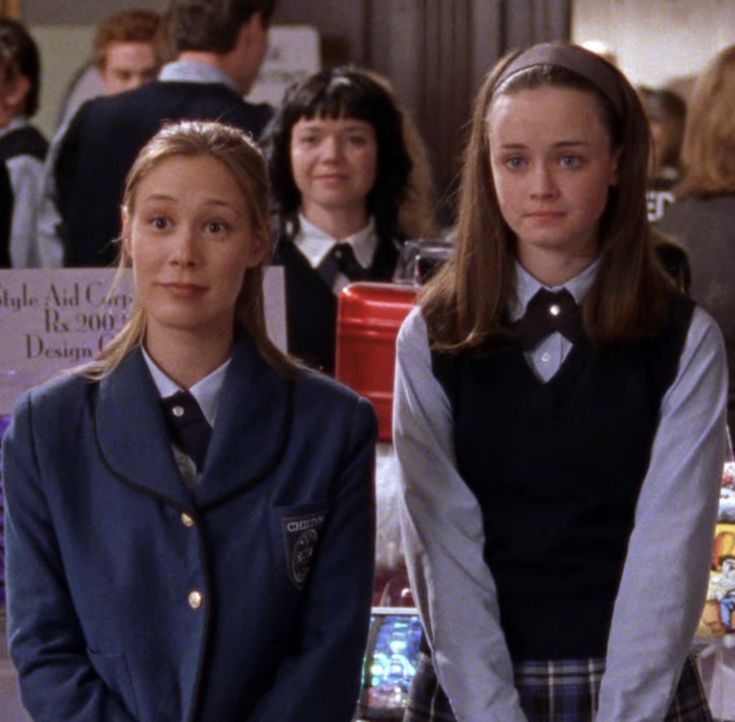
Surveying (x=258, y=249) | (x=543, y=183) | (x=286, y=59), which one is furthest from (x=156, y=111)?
(x=286, y=59)

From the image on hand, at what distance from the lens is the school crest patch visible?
1.83 meters

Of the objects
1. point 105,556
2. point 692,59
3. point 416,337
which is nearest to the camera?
point 105,556

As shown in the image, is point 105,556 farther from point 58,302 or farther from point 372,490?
point 58,302

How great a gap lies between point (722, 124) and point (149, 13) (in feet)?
6.76

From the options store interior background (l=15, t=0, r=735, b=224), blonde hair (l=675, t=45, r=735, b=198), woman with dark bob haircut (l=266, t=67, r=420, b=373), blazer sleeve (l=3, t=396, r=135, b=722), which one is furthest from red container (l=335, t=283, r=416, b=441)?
store interior background (l=15, t=0, r=735, b=224)

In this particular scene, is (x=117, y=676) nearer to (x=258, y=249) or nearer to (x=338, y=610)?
(x=338, y=610)

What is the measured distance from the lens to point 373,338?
2502mm

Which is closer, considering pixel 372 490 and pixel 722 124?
pixel 372 490

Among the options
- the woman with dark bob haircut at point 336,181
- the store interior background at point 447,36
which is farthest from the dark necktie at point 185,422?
the store interior background at point 447,36

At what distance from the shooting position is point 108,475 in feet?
6.07

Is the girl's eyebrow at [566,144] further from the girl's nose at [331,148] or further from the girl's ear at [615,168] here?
the girl's nose at [331,148]

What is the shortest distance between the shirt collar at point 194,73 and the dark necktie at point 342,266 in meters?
0.82

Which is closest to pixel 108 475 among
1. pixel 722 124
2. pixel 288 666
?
pixel 288 666

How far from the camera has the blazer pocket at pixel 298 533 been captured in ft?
6.01
